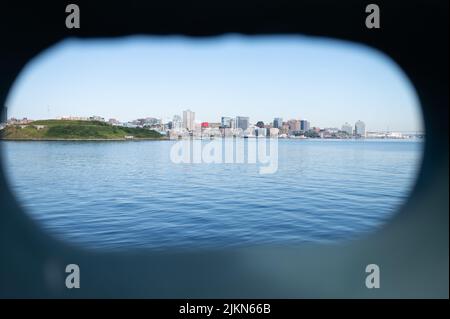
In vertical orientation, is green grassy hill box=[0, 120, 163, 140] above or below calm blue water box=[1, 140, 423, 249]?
above

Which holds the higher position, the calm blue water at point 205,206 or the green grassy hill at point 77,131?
the green grassy hill at point 77,131

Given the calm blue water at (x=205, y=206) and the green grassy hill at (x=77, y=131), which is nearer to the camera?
the calm blue water at (x=205, y=206)

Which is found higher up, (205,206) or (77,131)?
(77,131)

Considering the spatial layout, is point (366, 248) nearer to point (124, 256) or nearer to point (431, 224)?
point (431, 224)

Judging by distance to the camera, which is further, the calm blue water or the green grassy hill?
the green grassy hill

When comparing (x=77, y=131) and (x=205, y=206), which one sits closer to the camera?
(x=205, y=206)

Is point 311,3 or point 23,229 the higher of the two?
point 311,3

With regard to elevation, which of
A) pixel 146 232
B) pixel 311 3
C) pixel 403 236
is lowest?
pixel 146 232

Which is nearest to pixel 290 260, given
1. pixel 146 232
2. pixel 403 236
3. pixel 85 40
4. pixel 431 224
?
pixel 403 236
